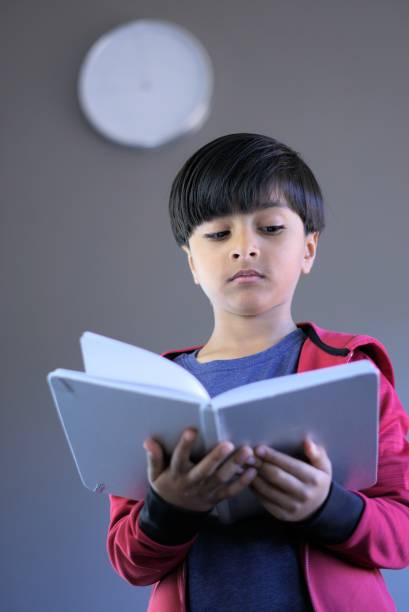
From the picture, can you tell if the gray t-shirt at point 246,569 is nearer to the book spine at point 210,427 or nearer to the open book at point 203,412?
the open book at point 203,412

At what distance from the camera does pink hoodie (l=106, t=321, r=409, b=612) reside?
2.22 feet

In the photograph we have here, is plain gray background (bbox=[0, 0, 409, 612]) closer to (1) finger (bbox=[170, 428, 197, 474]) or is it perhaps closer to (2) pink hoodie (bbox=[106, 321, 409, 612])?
(2) pink hoodie (bbox=[106, 321, 409, 612])

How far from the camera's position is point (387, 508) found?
2.29 ft

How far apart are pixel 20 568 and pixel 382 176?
1398mm

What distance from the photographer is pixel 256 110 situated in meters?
1.79

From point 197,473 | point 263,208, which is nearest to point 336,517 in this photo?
point 197,473

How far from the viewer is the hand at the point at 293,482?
0.60 metres

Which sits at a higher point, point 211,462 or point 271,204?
point 271,204

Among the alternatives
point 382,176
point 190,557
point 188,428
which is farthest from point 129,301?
point 188,428

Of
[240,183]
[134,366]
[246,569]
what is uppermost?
[240,183]

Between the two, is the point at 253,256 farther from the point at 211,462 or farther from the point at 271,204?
the point at 211,462

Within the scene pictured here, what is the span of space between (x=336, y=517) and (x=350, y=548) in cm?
5

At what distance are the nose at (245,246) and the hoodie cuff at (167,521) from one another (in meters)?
0.31

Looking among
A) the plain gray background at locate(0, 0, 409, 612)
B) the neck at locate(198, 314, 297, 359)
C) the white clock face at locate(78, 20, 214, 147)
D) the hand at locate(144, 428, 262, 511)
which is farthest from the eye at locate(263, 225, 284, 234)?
the white clock face at locate(78, 20, 214, 147)
